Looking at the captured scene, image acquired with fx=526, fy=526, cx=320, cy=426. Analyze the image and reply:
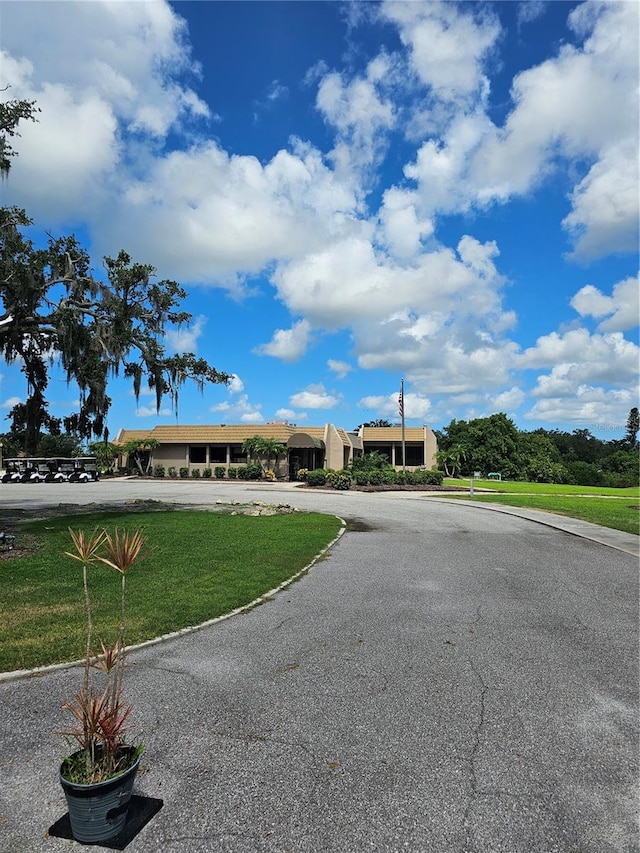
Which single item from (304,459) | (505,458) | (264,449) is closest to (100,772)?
(264,449)

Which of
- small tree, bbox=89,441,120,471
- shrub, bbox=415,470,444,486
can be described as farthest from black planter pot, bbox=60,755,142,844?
small tree, bbox=89,441,120,471

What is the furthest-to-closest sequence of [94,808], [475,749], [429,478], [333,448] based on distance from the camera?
[333,448] < [429,478] < [475,749] < [94,808]

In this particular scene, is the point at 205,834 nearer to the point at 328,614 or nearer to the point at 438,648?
the point at 438,648

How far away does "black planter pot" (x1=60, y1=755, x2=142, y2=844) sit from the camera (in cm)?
269

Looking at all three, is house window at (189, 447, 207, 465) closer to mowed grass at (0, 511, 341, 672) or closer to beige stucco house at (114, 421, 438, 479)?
beige stucco house at (114, 421, 438, 479)

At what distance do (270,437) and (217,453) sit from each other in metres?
5.92

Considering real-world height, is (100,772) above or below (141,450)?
below

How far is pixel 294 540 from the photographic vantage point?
12.6m

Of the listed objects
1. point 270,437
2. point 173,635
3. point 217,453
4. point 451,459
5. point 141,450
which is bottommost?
point 173,635

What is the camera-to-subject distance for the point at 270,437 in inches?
1761

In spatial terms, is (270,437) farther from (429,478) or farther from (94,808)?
(94,808)

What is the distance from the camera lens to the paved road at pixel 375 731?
284 centimetres

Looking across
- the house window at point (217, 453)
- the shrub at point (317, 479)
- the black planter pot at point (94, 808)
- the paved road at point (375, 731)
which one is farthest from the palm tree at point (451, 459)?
the black planter pot at point (94, 808)

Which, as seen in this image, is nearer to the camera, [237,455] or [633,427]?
[237,455]
